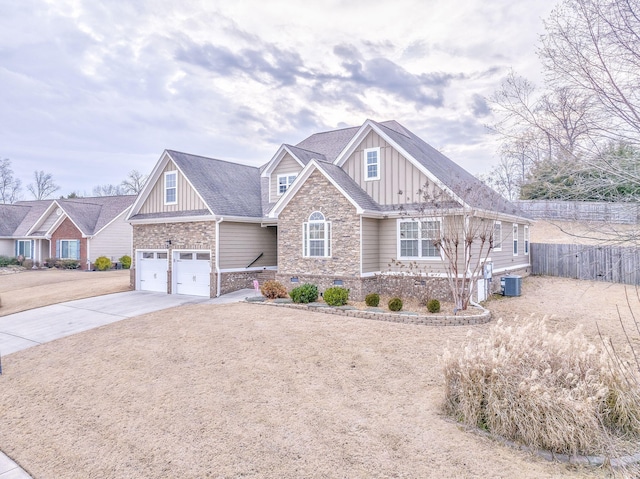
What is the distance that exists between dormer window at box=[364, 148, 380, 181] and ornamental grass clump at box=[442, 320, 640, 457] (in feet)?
34.4

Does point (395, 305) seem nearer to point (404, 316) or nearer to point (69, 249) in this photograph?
point (404, 316)

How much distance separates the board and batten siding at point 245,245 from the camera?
16984 mm

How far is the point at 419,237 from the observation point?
47.8 feet

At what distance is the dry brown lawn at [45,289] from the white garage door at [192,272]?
3.16m

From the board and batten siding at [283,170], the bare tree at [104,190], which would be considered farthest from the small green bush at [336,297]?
the bare tree at [104,190]

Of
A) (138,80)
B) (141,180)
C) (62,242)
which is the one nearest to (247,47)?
(138,80)

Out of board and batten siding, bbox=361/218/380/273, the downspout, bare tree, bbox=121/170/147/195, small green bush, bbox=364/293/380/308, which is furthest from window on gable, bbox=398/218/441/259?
bare tree, bbox=121/170/147/195

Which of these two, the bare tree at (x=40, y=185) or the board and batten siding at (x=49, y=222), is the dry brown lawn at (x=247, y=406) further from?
the bare tree at (x=40, y=185)

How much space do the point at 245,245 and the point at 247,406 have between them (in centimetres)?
1223

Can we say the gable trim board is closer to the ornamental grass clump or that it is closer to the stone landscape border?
the stone landscape border

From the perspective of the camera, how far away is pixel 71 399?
7078 millimetres

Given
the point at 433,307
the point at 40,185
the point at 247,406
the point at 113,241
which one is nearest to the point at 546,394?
the point at 247,406

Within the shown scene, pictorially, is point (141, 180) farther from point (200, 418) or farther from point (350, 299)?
point (200, 418)

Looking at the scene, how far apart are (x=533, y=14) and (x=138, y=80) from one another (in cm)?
1763
